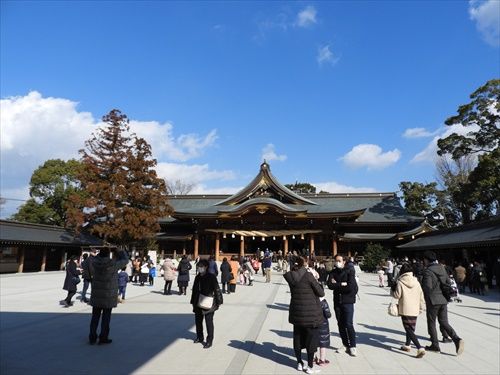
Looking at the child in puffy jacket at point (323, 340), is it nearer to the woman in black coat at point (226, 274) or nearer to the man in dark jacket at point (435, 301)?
the man in dark jacket at point (435, 301)

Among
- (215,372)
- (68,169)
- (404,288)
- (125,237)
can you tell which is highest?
(68,169)

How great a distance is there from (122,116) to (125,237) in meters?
9.39

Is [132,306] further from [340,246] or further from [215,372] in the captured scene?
[340,246]

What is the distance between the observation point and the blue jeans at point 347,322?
625cm

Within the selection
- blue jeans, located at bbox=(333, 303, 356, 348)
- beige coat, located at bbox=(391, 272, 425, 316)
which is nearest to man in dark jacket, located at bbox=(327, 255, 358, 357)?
blue jeans, located at bbox=(333, 303, 356, 348)

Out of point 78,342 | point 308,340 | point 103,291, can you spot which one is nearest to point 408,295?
point 308,340

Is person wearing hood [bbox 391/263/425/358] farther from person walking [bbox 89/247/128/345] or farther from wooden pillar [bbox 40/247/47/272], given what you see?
wooden pillar [bbox 40/247/47/272]

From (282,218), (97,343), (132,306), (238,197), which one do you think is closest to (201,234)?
(238,197)

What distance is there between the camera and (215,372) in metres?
5.47

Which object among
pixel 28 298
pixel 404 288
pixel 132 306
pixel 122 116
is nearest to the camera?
pixel 404 288

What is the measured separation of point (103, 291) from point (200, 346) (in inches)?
77.6

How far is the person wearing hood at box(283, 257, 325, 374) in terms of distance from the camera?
537cm

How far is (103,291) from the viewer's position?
670cm

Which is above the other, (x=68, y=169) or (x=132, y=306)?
(x=68, y=169)
